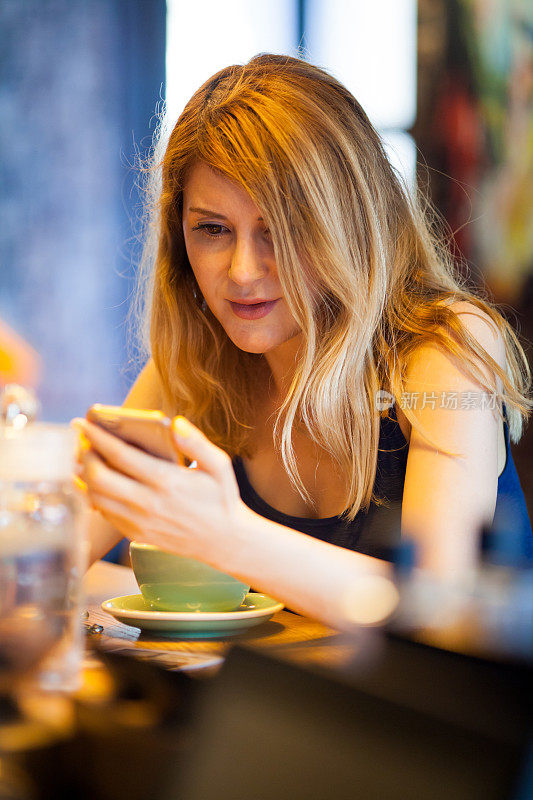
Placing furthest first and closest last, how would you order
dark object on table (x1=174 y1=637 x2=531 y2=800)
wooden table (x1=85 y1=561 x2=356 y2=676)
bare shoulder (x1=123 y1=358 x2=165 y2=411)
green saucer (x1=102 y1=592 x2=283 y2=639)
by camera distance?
bare shoulder (x1=123 y1=358 x2=165 y2=411) → green saucer (x1=102 y1=592 x2=283 y2=639) → wooden table (x1=85 y1=561 x2=356 y2=676) → dark object on table (x1=174 y1=637 x2=531 y2=800)

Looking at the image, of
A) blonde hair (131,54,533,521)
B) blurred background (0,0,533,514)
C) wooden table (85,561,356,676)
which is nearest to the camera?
wooden table (85,561,356,676)

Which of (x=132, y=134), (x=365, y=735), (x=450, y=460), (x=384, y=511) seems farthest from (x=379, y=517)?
(x=132, y=134)

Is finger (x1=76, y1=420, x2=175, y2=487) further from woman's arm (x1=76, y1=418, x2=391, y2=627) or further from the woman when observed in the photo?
the woman

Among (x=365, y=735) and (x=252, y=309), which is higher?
(x=252, y=309)

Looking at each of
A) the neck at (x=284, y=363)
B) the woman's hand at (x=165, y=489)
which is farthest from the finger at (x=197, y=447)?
the neck at (x=284, y=363)

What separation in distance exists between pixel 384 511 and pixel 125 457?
0.62 metres

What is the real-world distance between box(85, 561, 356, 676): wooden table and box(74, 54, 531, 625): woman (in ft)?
0.81

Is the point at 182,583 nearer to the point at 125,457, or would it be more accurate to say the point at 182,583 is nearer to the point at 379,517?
the point at 125,457

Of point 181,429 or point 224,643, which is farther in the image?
point 224,643

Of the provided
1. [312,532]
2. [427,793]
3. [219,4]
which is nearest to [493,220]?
[219,4]

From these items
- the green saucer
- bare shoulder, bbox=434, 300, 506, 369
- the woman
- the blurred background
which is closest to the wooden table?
the green saucer

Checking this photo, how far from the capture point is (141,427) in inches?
21.4

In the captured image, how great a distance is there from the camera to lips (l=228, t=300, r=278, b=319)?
111cm

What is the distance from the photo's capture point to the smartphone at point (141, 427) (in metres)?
0.54
